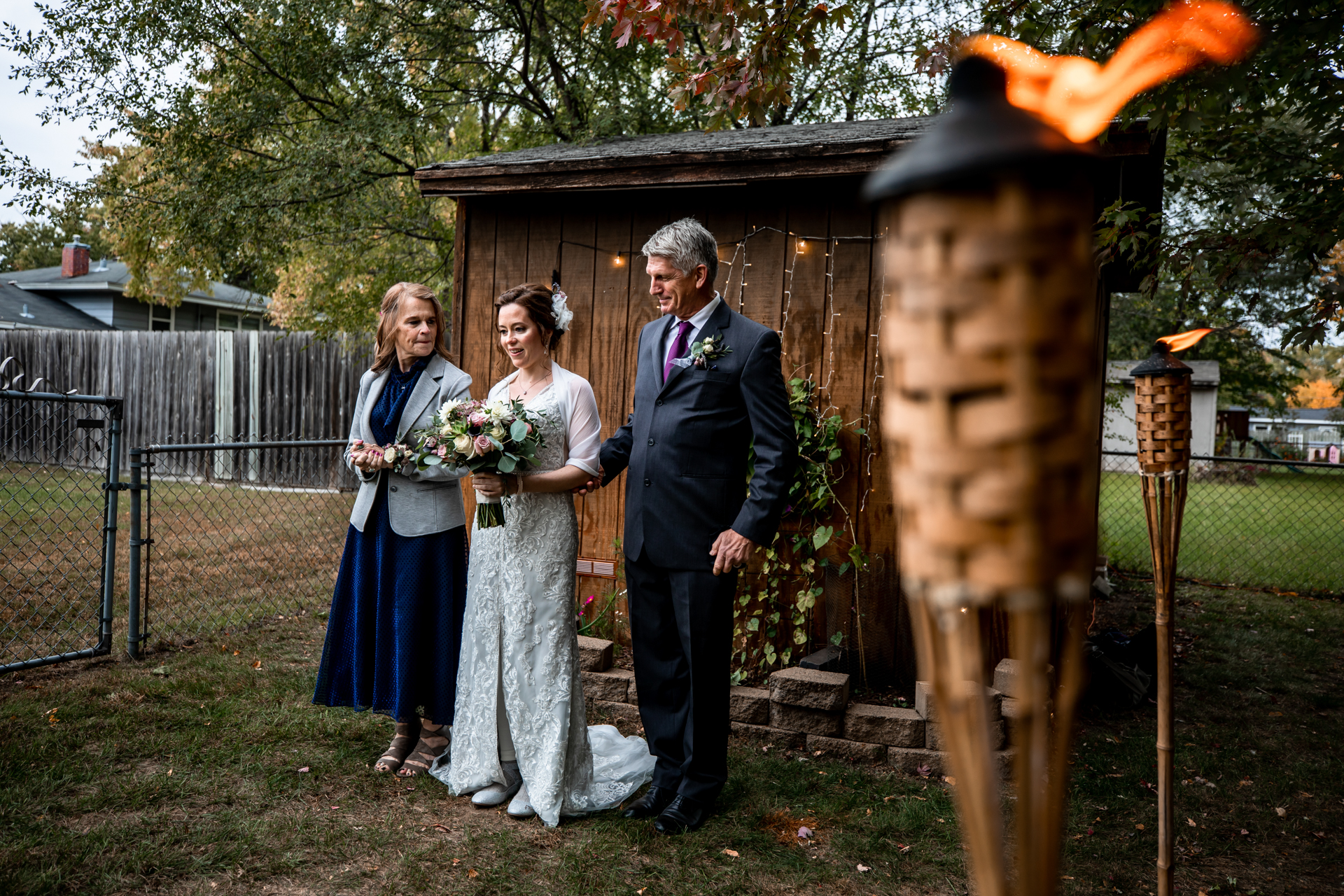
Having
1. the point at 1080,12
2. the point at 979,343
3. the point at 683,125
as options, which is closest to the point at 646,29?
the point at 1080,12

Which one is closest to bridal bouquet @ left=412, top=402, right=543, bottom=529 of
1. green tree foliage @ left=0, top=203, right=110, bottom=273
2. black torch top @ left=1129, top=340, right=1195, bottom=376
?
black torch top @ left=1129, top=340, right=1195, bottom=376

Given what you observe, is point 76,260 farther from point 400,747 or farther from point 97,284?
point 400,747

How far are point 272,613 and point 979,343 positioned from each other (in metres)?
6.77

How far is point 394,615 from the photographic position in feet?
12.2

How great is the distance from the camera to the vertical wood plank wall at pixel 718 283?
4.79 metres

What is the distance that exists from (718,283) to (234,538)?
19.4ft

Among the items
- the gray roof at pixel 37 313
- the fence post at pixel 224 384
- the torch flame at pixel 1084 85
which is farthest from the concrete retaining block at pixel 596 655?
the gray roof at pixel 37 313

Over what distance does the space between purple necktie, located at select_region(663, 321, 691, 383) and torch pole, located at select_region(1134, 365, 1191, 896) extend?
1715mm

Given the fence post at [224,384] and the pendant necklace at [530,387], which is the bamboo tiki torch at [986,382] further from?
the fence post at [224,384]

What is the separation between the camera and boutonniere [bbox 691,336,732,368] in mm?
3365

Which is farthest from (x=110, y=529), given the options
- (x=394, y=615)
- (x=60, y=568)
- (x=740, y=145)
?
(x=740, y=145)

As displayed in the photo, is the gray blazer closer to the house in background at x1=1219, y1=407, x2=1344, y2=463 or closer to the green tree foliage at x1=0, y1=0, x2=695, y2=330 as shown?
the green tree foliage at x1=0, y1=0, x2=695, y2=330

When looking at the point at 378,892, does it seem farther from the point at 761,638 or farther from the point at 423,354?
the point at 761,638

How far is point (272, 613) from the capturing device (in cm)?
641
